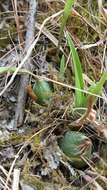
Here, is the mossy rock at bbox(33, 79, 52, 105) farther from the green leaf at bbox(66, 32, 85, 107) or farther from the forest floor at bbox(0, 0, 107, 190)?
the green leaf at bbox(66, 32, 85, 107)

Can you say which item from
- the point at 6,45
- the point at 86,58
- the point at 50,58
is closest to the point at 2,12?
the point at 6,45

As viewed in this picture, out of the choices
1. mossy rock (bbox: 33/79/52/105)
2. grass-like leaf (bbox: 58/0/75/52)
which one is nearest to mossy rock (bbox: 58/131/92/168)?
mossy rock (bbox: 33/79/52/105)

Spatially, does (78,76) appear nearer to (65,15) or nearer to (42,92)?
(42,92)

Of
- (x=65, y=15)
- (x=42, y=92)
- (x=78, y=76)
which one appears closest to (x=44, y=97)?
(x=42, y=92)

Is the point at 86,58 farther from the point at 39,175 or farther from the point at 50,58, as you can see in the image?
the point at 39,175

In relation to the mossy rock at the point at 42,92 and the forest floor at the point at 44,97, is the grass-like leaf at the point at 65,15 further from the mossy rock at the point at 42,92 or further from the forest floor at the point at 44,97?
the mossy rock at the point at 42,92

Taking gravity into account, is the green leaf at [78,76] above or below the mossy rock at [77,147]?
above

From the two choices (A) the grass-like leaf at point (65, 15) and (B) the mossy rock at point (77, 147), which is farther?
(A) the grass-like leaf at point (65, 15)

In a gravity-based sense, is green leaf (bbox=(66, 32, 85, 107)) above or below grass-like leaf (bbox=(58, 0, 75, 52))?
below

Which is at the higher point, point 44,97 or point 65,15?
point 65,15

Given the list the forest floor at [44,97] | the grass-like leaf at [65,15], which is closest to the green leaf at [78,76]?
the forest floor at [44,97]

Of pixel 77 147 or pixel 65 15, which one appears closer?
pixel 77 147
